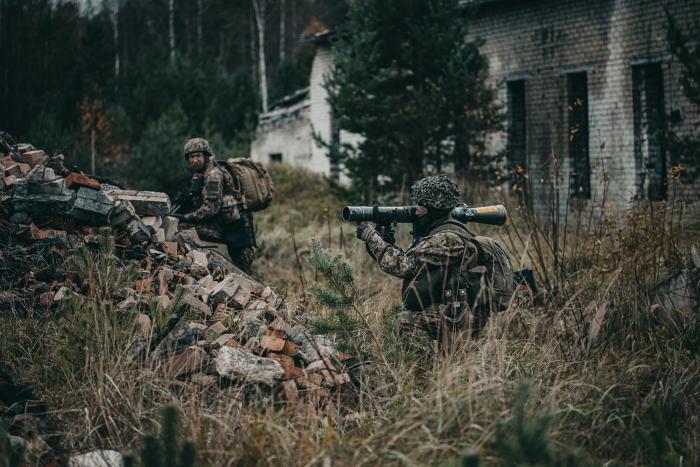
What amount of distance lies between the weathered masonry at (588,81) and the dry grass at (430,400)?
7509 millimetres

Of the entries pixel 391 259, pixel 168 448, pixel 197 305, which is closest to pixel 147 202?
pixel 197 305

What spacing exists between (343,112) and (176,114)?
16.0ft

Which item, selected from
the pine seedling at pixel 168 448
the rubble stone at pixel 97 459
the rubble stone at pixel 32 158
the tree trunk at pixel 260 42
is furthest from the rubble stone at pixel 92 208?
the tree trunk at pixel 260 42

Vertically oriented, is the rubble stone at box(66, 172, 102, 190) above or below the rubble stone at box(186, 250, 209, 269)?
above

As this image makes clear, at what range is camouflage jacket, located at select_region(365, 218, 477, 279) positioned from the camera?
13.4 ft

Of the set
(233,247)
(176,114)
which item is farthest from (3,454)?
(176,114)

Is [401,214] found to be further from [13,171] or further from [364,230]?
[13,171]

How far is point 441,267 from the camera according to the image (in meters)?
4.14

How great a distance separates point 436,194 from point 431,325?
30.9 inches

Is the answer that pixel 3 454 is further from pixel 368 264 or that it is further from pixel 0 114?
pixel 0 114

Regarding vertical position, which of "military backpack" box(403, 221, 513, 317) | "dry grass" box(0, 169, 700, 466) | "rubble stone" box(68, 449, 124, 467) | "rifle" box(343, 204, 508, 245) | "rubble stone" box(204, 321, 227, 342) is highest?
"rifle" box(343, 204, 508, 245)

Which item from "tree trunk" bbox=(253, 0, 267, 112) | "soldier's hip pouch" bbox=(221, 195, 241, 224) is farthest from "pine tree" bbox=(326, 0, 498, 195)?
"tree trunk" bbox=(253, 0, 267, 112)

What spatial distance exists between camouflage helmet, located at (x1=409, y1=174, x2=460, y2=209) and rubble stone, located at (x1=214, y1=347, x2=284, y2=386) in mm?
1321

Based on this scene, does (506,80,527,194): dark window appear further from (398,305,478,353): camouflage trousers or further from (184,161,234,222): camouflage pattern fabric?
(398,305,478,353): camouflage trousers
